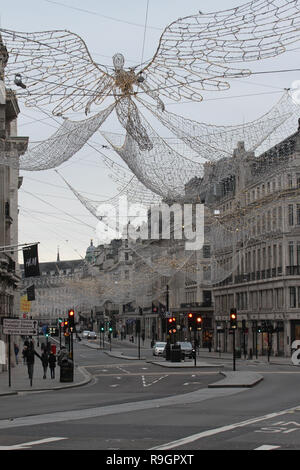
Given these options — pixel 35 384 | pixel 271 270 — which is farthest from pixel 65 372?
pixel 271 270

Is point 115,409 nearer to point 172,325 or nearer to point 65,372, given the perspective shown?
point 65,372

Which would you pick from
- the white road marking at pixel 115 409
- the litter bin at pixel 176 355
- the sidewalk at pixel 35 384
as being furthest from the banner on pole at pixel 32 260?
the litter bin at pixel 176 355

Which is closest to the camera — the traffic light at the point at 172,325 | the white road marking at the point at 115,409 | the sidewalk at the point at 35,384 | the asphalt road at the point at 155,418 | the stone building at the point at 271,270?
the asphalt road at the point at 155,418

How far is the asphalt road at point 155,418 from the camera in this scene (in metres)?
15.2

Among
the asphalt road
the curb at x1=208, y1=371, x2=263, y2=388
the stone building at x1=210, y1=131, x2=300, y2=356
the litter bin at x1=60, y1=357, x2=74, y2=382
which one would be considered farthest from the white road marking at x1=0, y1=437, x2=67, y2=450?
the stone building at x1=210, y1=131, x2=300, y2=356

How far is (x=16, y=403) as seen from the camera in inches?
1092

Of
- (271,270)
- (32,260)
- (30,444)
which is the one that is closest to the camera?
(30,444)

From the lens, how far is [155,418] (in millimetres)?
20578

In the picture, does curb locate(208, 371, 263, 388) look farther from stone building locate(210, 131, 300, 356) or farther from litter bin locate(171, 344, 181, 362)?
stone building locate(210, 131, 300, 356)

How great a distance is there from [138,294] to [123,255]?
67.8m

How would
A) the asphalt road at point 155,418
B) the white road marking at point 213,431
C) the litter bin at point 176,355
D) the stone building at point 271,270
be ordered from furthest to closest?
the stone building at point 271,270 < the litter bin at point 176,355 < the asphalt road at point 155,418 < the white road marking at point 213,431

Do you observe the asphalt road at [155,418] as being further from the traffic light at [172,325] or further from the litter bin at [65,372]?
the traffic light at [172,325]

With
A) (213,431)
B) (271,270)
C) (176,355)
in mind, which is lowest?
(176,355)

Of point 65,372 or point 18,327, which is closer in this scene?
point 18,327
